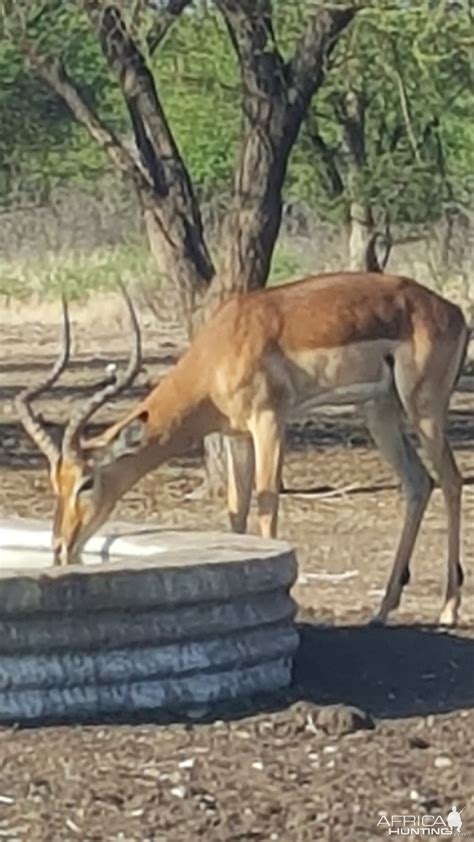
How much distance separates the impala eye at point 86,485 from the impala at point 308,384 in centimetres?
15

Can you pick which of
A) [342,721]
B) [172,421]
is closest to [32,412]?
[172,421]

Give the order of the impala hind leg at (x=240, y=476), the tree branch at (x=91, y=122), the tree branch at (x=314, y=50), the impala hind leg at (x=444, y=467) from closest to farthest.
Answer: the impala hind leg at (x=444, y=467) → the impala hind leg at (x=240, y=476) → the tree branch at (x=314, y=50) → the tree branch at (x=91, y=122)

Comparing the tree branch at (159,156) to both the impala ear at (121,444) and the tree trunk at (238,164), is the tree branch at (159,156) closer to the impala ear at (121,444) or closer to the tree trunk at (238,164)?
the tree trunk at (238,164)

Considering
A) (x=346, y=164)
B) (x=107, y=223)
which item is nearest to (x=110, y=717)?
(x=346, y=164)

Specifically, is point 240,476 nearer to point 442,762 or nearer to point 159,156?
point 442,762

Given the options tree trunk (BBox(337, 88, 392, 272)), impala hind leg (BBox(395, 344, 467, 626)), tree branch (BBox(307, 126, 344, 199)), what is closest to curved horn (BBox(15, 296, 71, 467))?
impala hind leg (BBox(395, 344, 467, 626))

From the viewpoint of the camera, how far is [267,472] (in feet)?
35.7

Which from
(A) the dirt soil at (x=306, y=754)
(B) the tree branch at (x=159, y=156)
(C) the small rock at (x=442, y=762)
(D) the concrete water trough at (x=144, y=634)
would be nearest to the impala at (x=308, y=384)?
(A) the dirt soil at (x=306, y=754)

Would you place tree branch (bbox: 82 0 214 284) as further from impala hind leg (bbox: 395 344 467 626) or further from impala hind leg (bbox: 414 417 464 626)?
impala hind leg (bbox: 414 417 464 626)

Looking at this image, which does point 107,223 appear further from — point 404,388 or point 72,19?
point 404,388

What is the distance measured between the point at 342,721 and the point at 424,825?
1.01m

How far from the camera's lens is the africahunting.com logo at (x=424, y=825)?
6.52 meters

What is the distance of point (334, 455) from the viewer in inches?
741

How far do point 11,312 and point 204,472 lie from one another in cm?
2153
